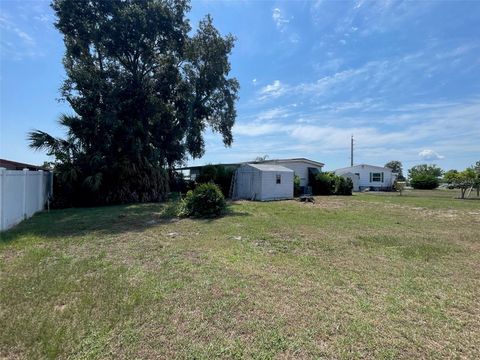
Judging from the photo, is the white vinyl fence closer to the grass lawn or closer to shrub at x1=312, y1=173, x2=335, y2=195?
the grass lawn

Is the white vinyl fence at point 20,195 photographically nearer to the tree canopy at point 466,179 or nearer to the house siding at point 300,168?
the house siding at point 300,168

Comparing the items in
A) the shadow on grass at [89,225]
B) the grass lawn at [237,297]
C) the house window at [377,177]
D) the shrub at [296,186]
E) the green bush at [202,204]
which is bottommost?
the grass lawn at [237,297]

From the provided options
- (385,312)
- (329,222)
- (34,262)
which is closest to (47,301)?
(34,262)

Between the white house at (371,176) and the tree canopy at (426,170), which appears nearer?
the white house at (371,176)

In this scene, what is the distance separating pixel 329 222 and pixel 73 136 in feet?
42.8

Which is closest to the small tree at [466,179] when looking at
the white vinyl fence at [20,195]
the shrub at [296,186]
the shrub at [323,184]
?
the shrub at [323,184]

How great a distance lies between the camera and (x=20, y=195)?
8.95m

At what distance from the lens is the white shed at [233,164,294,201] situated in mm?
18109

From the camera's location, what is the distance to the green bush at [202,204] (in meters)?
10.6

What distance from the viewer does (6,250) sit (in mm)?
5578

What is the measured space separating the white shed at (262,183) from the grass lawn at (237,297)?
11.2m

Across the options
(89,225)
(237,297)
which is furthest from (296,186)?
(237,297)

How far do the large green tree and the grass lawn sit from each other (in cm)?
823

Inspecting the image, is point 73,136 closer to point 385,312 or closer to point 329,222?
point 329,222
